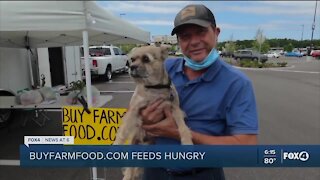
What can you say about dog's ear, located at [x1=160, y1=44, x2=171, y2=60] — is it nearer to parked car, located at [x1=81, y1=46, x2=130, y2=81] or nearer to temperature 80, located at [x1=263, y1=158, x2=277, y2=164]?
temperature 80, located at [x1=263, y1=158, x2=277, y2=164]

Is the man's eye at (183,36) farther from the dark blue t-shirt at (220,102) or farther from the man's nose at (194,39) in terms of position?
the dark blue t-shirt at (220,102)

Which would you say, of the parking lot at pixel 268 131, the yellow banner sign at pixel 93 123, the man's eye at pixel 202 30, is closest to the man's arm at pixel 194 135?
the man's eye at pixel 202 30

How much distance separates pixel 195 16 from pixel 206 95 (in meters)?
0.44

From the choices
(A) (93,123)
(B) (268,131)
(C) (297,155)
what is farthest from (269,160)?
(B) (268,131)

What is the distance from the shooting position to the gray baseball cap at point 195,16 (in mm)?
1799

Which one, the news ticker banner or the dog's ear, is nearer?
the news ticker banner

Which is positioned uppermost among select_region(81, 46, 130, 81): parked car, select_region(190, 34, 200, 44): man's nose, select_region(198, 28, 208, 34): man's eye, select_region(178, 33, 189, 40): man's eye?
select_region(198, 28, 208, 34): man's eye

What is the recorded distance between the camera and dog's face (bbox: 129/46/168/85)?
2.08 meters

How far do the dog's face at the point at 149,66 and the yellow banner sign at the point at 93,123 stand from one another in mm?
1633

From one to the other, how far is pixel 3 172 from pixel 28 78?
15.3 feet

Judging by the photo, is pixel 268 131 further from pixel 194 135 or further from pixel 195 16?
pixel 195 16

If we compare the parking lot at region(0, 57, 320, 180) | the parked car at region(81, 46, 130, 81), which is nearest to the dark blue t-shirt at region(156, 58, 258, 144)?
the parking lot at region(0, 57, 320, 180)

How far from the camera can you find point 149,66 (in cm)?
208

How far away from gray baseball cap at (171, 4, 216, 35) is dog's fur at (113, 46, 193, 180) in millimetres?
307
